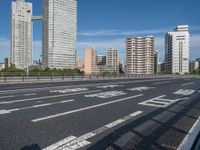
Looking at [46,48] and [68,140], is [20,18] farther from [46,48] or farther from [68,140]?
[68,140]

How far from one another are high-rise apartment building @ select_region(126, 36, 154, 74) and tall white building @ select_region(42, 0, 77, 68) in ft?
96.6

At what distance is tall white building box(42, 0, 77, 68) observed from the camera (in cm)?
11367

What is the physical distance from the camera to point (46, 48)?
11675cm

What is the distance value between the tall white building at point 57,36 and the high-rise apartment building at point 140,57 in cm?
2944

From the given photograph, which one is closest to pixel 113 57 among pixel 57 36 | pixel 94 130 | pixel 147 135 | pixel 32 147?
pixel 57 36

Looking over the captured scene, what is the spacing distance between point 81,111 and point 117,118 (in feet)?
6.34

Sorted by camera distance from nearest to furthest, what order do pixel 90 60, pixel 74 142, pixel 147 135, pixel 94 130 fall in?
pixel 74 142
pixel 147 135
pixel 94 130
pixel 90 60

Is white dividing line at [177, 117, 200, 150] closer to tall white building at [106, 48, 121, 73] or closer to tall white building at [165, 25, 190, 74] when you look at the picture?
tall white building at [106, 48, 121, 73]

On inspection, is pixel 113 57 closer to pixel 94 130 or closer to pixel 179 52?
pixel 179 52

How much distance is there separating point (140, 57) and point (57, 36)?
146ft

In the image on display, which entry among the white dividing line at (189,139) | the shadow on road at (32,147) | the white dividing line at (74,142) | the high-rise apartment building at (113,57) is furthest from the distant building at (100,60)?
the shadow on road at (32,147)

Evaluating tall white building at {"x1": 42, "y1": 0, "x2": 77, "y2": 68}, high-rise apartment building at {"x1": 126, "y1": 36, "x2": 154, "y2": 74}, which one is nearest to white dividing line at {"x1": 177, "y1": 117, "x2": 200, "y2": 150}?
tall white building at {"x1": 42, "y1": 0, "x2": 77, "y2": 68}

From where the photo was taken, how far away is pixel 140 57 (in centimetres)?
13388

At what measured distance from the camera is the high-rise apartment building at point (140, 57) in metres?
132
